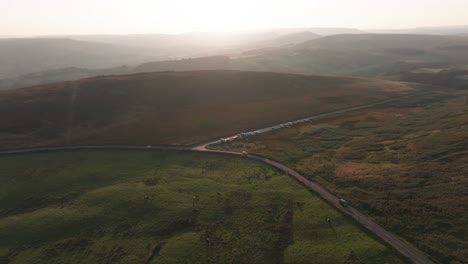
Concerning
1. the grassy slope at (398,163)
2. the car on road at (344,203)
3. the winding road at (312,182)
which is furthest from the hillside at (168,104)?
the car on road at (344,203)

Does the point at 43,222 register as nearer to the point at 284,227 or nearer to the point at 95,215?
the point at 95,215

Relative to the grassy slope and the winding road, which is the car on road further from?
the grassy slope

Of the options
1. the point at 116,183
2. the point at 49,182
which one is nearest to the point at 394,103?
the point at 116,183

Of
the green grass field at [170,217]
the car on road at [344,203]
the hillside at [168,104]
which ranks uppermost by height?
the hillside at [168,104]

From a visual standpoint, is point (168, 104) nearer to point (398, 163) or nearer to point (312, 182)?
point (312, 182)

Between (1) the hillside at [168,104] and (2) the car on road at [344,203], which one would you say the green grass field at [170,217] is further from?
(1) the hillside at [168,104]
